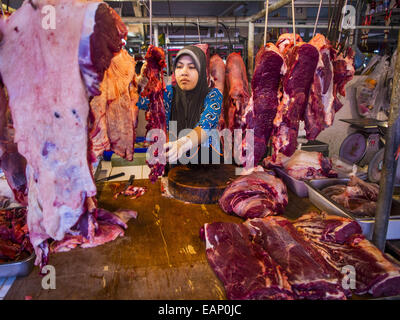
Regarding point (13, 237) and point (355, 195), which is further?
point (355, 195)

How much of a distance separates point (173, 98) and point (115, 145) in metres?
1.22

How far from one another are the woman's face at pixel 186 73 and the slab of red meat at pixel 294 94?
97 centimetres

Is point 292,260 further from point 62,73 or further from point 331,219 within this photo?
point 62,73

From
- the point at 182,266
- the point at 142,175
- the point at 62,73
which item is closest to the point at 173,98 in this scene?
the point at 142,175

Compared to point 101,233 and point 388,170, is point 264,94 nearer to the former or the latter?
point 388,170

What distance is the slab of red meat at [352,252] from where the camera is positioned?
1.66 m

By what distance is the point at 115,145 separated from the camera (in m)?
2.42

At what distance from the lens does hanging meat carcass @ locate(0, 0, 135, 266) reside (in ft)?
5.11

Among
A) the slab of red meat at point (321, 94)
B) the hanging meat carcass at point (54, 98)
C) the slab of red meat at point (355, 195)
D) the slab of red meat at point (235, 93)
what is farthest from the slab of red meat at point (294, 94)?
the hanging meat carcass at point (54, 98)

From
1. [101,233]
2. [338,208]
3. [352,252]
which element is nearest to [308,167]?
[338,208]

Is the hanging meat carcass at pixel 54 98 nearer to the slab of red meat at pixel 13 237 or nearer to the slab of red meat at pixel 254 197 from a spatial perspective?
the slab of red meat at pixel 13 237

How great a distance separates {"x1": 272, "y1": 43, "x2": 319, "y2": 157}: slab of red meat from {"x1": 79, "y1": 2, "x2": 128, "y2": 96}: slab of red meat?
1.49m

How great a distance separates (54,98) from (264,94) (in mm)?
1736

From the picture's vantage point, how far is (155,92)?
8.73ft
